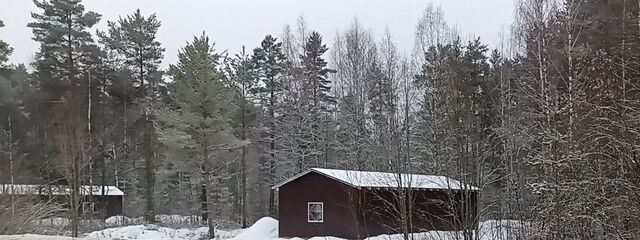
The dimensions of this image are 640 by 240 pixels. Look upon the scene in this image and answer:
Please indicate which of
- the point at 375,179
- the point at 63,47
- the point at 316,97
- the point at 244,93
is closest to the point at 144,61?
the point at 63,47

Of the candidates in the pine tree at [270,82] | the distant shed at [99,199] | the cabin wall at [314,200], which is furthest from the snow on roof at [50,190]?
the pine tree at [270,82]

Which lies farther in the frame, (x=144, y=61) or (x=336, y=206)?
(x=144, y=61)

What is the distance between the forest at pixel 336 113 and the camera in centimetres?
738

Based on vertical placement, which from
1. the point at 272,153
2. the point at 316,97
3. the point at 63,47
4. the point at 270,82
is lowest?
the point at 272,153

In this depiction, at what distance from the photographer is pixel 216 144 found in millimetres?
23453

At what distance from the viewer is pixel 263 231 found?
2198 cm

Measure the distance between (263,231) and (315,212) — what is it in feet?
9.59

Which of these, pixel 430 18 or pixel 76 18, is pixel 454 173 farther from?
pixel 76 18

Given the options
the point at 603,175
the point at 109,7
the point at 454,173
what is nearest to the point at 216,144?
the point at 109,7

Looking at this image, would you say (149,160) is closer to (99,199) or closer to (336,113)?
(99,199)

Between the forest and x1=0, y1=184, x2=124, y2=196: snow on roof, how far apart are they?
20.1 inches

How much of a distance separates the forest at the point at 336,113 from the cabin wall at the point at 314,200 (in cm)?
133

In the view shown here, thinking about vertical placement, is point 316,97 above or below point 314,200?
above

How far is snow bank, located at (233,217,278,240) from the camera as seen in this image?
69.4 ft
